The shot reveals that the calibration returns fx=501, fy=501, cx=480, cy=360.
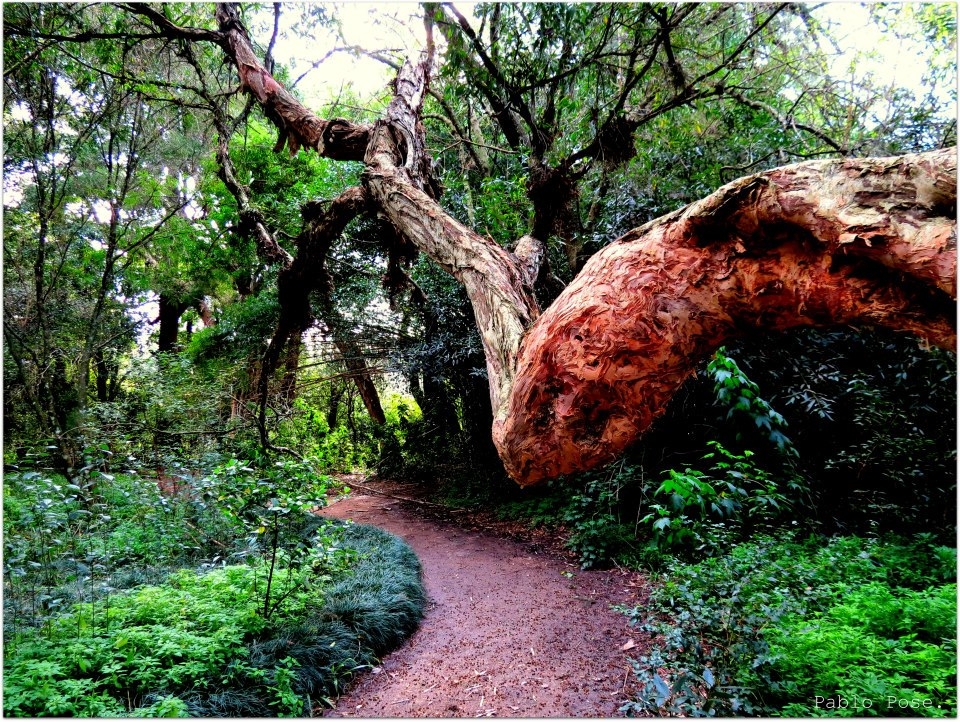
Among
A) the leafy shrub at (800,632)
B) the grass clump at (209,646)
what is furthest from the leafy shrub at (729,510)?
the grass clump at (209,646)

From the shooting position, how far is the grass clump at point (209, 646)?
8.41 feet

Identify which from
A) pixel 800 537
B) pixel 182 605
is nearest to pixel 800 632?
pixel 800 537

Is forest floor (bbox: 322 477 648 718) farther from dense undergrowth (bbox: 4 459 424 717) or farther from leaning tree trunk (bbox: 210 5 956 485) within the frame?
leaning tree trunk (bbox: 210 5 956 485)

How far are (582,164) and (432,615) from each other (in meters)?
4.52

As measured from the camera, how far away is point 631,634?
3934 millimetres

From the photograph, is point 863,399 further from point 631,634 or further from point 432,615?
point 432,615

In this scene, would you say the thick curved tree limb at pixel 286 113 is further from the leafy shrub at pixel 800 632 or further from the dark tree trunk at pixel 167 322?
the dark tree trunk at pixel 167 322

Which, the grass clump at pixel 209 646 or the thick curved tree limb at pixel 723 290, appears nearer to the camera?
the thick curved tree limb at pixel 723 290

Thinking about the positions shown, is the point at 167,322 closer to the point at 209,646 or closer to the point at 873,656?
the point at 209,646

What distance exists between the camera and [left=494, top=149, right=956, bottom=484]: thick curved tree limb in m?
1.20

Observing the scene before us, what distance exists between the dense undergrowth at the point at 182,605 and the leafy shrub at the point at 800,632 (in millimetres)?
2097

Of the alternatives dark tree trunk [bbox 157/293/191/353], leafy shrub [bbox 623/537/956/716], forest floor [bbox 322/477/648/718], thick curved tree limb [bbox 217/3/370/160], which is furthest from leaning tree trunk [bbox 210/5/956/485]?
dark tree trunk [bbox 157/293/191/353]

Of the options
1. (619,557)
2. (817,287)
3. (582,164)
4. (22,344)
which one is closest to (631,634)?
(619,557)

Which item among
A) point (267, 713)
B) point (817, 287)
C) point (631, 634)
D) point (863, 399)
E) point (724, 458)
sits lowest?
point (631, 634)
